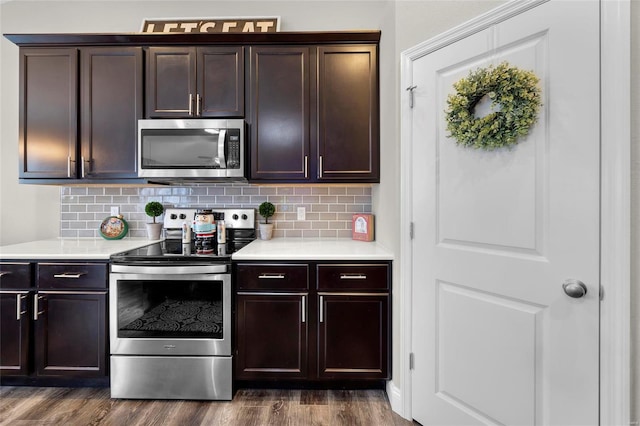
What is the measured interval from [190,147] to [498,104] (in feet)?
6.18

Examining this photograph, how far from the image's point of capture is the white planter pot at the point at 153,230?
8.33 ft

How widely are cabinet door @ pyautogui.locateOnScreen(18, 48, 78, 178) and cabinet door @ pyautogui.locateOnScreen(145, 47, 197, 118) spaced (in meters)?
0.56

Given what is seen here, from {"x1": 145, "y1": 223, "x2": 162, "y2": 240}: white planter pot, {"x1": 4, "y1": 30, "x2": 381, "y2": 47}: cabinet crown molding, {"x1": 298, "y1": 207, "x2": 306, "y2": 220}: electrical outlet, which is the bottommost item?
{"x1": 145, "y1": 223, "x2": 162, "y2": 240}: white planter pot

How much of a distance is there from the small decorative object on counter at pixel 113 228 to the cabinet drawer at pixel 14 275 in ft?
2.06

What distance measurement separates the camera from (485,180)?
1432 mm

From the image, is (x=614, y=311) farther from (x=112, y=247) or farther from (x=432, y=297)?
(x=112, y=247)

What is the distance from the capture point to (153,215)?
99.7 inches

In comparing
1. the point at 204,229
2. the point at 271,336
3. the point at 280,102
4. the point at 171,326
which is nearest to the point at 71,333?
the point at 171,326

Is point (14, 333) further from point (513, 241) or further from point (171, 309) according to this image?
point (513, 241)

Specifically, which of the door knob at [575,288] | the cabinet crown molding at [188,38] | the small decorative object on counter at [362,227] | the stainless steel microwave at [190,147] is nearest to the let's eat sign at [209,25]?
the cabinet crown molding at [188,38]

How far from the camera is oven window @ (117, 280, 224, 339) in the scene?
1.92 meters

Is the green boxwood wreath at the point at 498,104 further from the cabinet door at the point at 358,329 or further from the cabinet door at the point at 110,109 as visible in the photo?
the cabinet door at the point at 110,109

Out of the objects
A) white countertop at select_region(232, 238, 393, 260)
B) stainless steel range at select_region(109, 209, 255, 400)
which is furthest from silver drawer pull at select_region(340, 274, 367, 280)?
stainless steel range at select_region(109, 209, 255, 400)

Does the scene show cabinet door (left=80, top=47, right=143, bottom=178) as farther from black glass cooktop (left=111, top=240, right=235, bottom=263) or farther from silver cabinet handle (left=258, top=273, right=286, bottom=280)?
silver cabinet handle (left=258, top=273, right=286, bottom=280)
